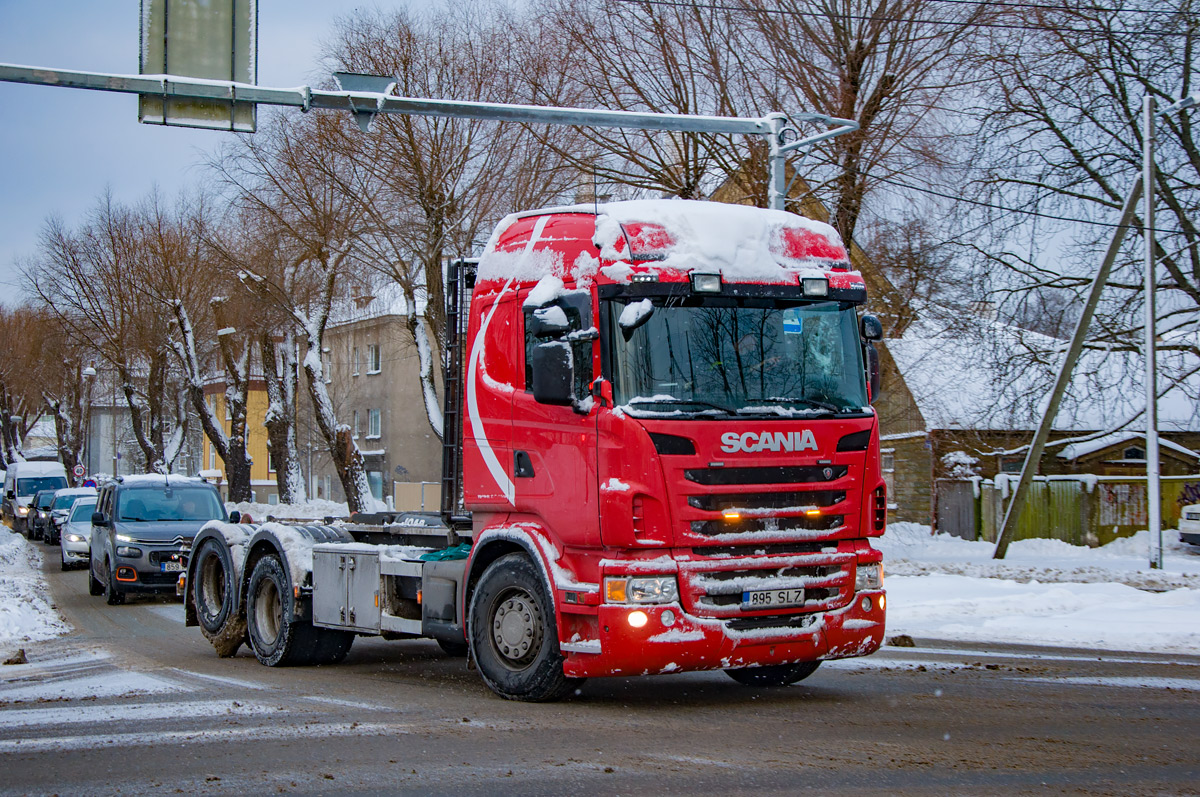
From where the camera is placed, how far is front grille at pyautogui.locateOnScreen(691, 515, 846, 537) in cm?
813

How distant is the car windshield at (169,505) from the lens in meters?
20.3

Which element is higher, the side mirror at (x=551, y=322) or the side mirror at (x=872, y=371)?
the side mirror at (x=551, y=322)

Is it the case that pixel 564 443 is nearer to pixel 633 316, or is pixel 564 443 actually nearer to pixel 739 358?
pixel 633 316

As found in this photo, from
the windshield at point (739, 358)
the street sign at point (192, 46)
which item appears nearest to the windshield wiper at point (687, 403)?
the windshield at point (739, 358)

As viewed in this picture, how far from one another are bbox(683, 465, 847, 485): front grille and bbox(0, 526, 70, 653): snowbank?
30.4 feet

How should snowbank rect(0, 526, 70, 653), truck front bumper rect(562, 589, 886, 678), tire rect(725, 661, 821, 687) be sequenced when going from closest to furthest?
1. truck front bumper rect(562, 589, 886, 678)
2. tire rect(725, 661, 821, 687)
3. snowbank rect(0, 526, 70, 653)

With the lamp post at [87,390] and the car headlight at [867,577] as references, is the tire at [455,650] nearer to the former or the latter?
the car headlight at [867,577]

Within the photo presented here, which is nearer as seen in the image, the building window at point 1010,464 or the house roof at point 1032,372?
the house roof at point 1032,372

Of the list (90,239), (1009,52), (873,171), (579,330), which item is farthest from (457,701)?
(90,239)

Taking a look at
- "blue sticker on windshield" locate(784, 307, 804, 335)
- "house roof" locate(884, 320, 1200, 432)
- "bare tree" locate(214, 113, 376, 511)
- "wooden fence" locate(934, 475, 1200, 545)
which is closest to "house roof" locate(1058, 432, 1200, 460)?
"wooden fence" locate(934, 475, 1200, 545)

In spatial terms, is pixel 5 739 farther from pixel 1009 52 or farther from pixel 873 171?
pixel 1009 52

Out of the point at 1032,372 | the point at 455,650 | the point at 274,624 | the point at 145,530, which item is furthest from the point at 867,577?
the point at 1032,372

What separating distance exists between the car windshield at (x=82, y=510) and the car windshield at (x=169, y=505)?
30.1ft

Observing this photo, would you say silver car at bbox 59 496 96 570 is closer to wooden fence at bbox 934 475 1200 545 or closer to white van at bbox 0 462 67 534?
white van at bbox 0 462 67 534
